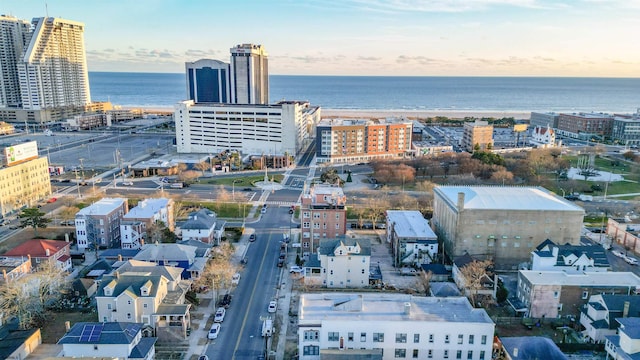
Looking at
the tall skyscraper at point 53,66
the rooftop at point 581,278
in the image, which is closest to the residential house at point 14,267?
the rooftop at point 581,278

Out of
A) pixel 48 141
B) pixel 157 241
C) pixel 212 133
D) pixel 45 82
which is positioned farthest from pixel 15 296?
pixel 45 82

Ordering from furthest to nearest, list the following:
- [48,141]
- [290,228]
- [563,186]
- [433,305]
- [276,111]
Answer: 1. [48,141]
2. [276,111]
3. [563,186]
4. [290,228]
5. [433,305]

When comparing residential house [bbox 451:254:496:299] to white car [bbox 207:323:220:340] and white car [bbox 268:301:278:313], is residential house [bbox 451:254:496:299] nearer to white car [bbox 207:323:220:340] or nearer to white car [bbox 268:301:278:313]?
white car [bbox 268:301:278:313]

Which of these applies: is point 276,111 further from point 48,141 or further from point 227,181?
point 48,141

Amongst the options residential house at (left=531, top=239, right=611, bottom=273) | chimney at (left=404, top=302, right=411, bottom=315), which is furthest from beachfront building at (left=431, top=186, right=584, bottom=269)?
chimney at (left=404, top=302, right=411, bottom=315)

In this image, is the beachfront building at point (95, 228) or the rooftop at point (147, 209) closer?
the beachfront building at point (95, 228)

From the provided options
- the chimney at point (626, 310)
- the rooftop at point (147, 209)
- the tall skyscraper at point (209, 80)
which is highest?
the tall skyscraper at point (209, 80)

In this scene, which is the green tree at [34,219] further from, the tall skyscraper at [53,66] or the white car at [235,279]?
the tall skyscraper at [53,66]
